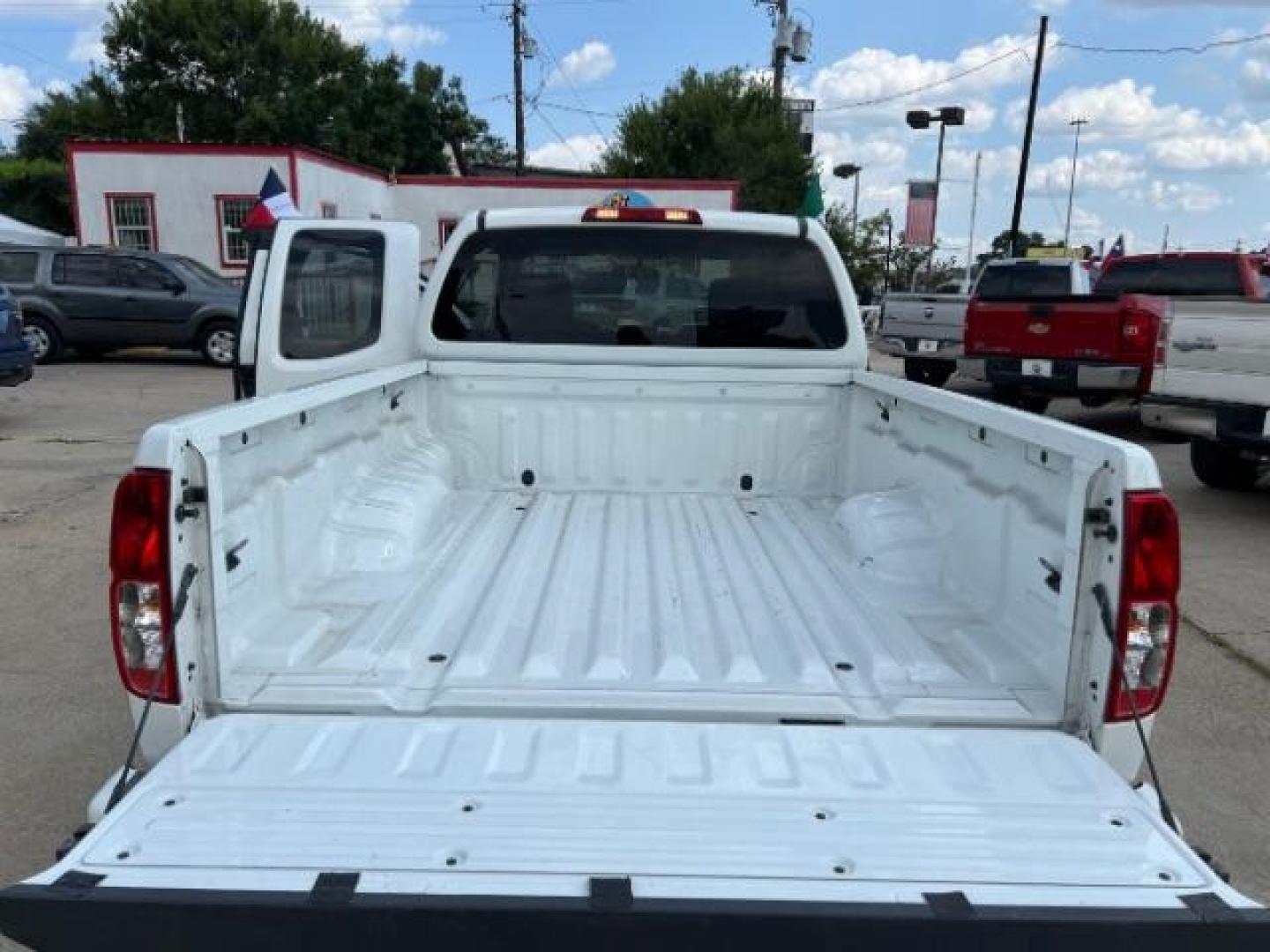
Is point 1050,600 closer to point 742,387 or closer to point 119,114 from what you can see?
point 742,387

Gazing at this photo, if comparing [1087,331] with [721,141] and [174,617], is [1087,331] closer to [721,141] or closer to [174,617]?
[174,617]

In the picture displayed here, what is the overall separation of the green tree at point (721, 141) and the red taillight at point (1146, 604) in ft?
108

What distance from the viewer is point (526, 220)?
4449 mm

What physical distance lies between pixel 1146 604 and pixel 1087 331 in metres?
10.1

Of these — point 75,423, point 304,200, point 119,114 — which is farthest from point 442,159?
point 75,423

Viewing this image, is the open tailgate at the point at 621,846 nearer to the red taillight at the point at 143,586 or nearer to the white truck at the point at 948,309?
the red taillight at the point at 143,586

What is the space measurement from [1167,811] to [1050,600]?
52cm

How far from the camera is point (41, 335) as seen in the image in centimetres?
1620

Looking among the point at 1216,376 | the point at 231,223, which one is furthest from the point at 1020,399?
the point at 231,223

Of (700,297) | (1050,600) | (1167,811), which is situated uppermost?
(700,297)

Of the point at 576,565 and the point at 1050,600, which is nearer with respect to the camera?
the point at 1050,600

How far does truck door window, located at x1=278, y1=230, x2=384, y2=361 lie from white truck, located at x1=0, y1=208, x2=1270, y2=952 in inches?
31.8

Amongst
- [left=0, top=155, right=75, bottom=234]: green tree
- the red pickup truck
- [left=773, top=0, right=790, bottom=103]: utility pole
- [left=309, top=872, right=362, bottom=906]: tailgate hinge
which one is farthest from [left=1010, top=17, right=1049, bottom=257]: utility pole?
[left=0, top=155, right=75, bottom=234]: green tree

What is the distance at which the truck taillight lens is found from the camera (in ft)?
36.0
